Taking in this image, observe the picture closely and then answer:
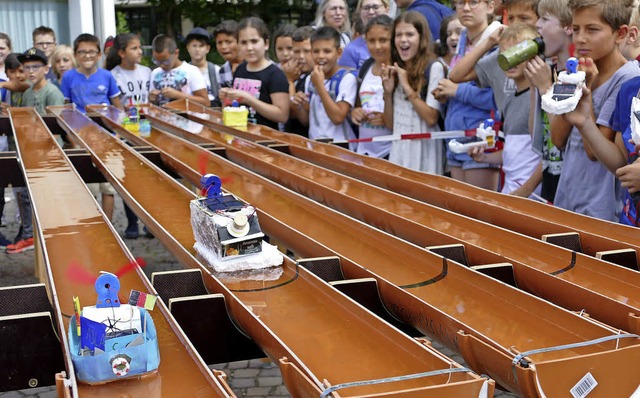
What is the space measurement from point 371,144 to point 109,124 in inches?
74.6

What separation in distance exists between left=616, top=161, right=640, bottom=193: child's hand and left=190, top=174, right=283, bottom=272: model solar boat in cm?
142

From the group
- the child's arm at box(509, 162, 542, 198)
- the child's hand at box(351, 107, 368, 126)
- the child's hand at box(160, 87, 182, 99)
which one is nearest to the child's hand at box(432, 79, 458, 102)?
the child's hand at box(351, 107, 368, 126)

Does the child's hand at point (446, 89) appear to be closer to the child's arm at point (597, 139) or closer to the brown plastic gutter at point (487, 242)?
the brown plastic gutter at point (487, 242)

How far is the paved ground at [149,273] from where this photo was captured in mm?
4168

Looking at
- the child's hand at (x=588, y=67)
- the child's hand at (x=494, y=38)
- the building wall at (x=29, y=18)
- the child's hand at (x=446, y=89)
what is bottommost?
the child's hand at (x=446, y=89)

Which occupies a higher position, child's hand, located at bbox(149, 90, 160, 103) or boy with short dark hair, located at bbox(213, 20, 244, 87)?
boy with short dark hair, located at bbox(213, 20, 244, 87)

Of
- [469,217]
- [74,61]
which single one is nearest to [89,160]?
[469,217]

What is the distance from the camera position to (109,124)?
18.8ft

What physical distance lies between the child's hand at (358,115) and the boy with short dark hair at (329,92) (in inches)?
3.7

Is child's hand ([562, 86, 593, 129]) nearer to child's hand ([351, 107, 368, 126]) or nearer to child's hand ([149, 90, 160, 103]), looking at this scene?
child's hand ([351, 107, 368, 126])

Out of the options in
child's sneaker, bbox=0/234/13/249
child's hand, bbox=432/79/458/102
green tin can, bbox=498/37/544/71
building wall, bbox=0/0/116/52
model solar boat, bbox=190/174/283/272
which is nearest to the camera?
model solar boat, bbox=190/174/283/272

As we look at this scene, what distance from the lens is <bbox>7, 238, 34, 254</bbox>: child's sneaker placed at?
6.81m

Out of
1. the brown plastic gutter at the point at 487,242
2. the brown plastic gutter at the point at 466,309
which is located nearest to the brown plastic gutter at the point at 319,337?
the brown plastic gutter at the point at 466,309

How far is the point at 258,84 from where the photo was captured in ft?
21.1
